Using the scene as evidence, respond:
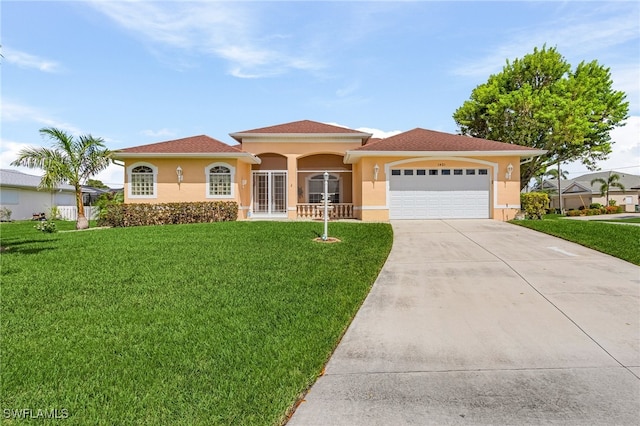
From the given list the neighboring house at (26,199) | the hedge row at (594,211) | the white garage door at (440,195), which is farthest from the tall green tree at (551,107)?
the neighboring house at (26,199)

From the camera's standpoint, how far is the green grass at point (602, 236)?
8420 mm

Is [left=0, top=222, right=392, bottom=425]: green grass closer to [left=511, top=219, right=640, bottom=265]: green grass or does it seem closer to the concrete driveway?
the concrete driveway

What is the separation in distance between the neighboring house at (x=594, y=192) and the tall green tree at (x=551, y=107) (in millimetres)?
18852

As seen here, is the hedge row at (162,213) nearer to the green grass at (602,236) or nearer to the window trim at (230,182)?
the window trim at (230,182)

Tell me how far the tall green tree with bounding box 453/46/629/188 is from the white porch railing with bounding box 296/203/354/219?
15.5m

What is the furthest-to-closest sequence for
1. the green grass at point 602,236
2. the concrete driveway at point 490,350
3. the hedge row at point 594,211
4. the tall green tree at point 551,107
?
the hedge row at point 594,211 < the tall green tree at point 551,107 < the green grass at point 602,236 < the concrete driveway at point 490,350

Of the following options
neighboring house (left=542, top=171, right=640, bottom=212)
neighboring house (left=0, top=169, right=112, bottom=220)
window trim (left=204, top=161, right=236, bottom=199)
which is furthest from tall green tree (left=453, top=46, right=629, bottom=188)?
neighboring house (left=0, top=169, right=112, bottom=220)

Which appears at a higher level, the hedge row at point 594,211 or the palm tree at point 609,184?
the palm tree at point 609,184

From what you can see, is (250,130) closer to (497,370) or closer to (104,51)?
(104,51)

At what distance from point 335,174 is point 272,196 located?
12.6 ft

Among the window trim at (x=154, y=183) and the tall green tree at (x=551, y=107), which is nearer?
the window trim at (x=154, y=183)

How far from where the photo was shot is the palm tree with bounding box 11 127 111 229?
16.0m

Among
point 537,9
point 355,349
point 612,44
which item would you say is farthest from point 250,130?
point 355,349

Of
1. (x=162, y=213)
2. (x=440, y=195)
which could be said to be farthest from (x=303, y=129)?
(x=162, y=213)
